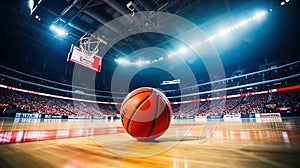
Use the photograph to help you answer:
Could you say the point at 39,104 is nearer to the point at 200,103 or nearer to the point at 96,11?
the point at 96,11

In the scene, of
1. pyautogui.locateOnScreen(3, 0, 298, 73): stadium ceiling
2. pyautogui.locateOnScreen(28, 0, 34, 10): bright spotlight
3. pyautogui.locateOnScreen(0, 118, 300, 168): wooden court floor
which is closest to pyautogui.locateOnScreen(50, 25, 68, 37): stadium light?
pyautogui.locateOnScreen(3, 0, 298, 73): stadium ceiling

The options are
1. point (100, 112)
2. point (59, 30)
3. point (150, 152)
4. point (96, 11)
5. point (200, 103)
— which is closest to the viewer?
point (150, 152)

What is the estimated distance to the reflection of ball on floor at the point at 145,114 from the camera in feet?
6.07

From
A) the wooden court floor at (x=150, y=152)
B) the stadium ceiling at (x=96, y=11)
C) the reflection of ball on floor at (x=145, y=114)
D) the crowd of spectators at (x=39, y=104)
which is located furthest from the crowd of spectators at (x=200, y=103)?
the reflection of ball on floor at (x=145, y=114)

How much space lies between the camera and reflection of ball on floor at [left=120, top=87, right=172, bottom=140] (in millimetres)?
1849

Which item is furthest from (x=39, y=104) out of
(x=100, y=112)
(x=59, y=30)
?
(x=59, y=30)

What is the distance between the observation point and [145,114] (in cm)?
183

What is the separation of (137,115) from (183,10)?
8.37 metres

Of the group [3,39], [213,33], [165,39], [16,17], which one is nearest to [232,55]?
[213,33]

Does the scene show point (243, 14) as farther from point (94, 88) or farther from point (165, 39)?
point (94, 88)

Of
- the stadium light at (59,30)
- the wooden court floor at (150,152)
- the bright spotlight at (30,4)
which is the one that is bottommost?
the wooden court floor at (150,152)

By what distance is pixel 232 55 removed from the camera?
773 inches

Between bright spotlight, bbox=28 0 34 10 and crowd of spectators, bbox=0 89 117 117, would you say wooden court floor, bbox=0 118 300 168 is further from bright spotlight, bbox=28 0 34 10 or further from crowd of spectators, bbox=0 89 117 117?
crowd of spectators, bbox=0 89 117 117

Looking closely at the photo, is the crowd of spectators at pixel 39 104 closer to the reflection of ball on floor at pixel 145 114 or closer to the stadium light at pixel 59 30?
the stadium light at pixel 59 30
